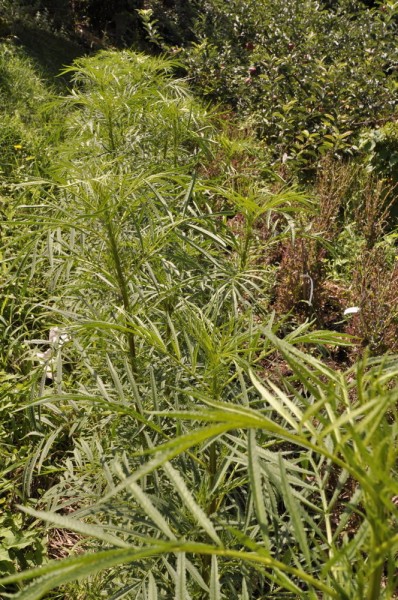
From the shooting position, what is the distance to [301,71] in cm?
547

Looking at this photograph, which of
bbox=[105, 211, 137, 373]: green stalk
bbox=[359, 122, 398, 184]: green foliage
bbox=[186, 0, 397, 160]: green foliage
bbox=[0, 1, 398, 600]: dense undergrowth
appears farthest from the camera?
bbox=[186, 0, 397, 160]: green foliage

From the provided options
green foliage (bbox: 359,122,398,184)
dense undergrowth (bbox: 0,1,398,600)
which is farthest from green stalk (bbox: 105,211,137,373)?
green foliage (bbox: 359,122,398,184)

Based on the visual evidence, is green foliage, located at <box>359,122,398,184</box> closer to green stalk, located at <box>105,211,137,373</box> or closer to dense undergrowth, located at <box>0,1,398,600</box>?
dense undergrowth, located at <box>0,1,398,600</box>

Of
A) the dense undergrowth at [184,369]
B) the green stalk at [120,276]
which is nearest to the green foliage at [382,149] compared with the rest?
the dense undergrowth at [184,369]

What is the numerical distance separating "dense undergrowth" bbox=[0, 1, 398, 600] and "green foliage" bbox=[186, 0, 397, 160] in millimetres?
109

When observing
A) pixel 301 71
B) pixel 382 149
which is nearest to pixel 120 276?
pixel 382 149

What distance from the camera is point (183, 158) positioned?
250 cm

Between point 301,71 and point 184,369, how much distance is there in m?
5.07

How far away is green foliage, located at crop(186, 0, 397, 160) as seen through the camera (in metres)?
4.91

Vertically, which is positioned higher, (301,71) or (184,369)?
(301,71)

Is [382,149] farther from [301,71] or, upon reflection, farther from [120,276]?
[120,276]

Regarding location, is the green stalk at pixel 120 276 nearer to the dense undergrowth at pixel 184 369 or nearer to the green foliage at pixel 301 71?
the dense undergrowth at pixel 184 369

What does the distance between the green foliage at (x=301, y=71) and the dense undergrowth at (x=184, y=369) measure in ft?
0.36

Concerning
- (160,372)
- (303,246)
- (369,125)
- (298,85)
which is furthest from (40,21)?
(160,372)
